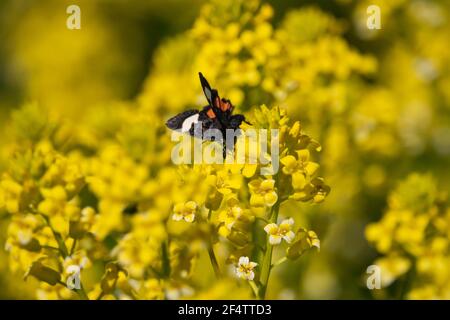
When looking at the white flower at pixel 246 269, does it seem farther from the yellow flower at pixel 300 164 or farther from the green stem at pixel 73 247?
the green stem at pixel 73 247

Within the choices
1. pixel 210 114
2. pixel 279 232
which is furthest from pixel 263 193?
pixel 210 114

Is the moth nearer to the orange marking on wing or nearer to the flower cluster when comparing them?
the orange marking on wing

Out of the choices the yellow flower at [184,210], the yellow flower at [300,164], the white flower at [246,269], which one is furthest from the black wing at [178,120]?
the white flower at [246,269]

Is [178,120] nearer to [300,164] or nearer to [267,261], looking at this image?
[300,164]

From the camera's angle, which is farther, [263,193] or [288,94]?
[288,94]

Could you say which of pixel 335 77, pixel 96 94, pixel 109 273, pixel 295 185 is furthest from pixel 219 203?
pixel 96 94
